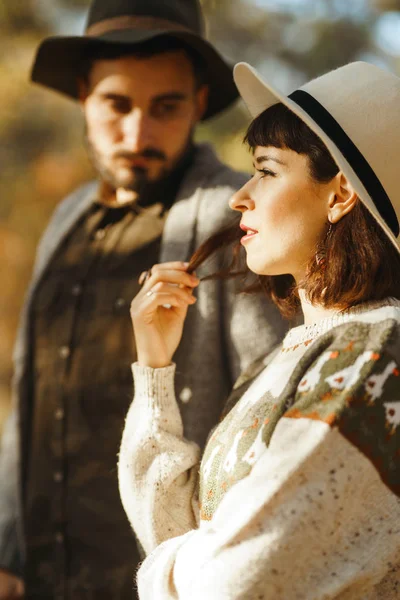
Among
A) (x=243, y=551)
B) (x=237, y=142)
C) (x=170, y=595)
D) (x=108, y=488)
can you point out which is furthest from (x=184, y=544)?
(x=237, y=142)

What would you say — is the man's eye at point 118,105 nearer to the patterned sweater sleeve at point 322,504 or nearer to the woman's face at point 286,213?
the woman's face at point 286,213

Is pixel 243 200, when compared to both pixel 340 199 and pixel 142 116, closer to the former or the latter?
pixel 340 199

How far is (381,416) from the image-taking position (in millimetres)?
1330

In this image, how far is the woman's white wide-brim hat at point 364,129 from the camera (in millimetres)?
1492

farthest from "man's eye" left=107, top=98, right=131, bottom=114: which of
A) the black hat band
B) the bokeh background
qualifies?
the bokeh background

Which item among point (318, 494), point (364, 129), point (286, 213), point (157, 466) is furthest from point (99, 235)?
point (318, 494)

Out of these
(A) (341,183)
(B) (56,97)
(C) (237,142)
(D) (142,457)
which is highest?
(B) (56,97)

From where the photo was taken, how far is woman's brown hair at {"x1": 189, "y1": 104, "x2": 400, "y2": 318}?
1538 millimetres

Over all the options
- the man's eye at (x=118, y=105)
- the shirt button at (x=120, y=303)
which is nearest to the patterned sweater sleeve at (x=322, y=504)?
the shirt button at (x=120, y=303)

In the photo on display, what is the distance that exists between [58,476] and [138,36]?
130 cm

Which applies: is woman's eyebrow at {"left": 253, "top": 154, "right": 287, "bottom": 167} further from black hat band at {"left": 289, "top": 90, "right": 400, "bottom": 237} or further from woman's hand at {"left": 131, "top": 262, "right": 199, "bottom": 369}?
woman's hand at {"left": 131, "top": 262, "right": 199, "bottom": 369}

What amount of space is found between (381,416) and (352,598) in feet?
0.99

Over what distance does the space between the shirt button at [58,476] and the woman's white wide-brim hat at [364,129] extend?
135cm

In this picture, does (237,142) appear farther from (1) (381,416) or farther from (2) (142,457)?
(1) (381,416)
